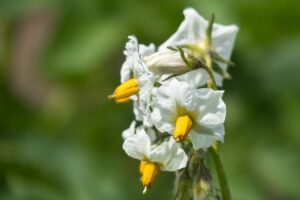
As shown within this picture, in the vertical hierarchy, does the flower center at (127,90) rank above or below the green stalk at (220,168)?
above

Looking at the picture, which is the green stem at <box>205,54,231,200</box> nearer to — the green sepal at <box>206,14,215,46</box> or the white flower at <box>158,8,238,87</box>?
the green sepal at <box>206,14,215,46</box>

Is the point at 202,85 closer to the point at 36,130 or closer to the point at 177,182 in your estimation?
the point at 177,182

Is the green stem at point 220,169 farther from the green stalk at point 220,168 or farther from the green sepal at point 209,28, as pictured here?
the green sepal at point 209,28

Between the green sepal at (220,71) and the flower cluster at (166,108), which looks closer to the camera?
the flower cluster at (166,108)

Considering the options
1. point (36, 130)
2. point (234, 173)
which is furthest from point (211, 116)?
point (36, 130)

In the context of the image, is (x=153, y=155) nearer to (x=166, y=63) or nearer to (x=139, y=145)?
(x=139, y=145)

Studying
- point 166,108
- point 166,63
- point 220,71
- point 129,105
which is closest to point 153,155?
point 166,108

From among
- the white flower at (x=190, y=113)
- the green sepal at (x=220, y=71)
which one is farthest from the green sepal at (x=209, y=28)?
the white flower at (x=190, y=113)
